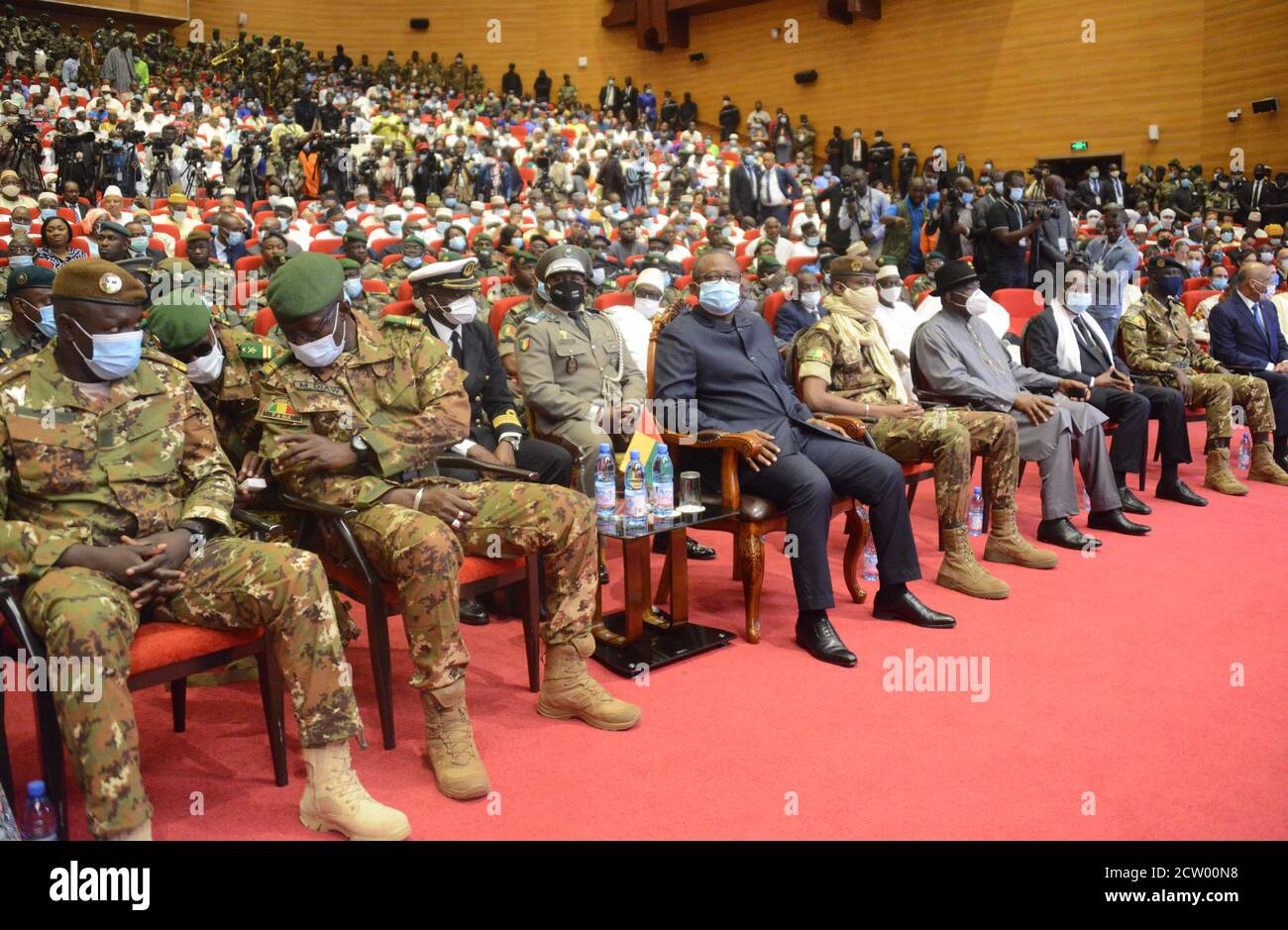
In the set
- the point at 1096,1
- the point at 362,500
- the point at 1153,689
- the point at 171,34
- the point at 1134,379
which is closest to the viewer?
the point at 362,500

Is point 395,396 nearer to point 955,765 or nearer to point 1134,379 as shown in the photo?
point 955,765

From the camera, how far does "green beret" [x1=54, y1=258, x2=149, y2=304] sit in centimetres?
215

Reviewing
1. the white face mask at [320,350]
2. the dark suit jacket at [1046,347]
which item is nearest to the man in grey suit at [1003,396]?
the dark suit jacket at [1046,347]

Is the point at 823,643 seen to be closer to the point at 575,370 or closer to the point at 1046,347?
the point at 575,370

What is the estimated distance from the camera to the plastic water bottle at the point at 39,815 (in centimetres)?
Result: 200

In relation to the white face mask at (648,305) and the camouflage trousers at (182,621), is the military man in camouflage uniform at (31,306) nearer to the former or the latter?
the camouflage trousers at (182,621)

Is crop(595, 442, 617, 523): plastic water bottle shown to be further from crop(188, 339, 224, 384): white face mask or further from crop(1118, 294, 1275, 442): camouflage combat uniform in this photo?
crop(1118, 294, 1275, 442): camouflage combat uniform

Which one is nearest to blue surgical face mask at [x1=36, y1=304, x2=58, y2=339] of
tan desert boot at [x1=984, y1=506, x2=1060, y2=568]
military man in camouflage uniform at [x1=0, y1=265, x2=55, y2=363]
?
military man in camouflage uniform at [x1=0, y1=265, x2=55, y2=363]

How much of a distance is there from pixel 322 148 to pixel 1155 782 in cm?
1310

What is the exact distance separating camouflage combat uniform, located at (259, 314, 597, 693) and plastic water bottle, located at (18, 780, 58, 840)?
81 centimetres

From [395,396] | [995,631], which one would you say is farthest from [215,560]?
[995,631]

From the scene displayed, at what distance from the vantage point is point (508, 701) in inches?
111

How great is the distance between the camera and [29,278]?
3.31m

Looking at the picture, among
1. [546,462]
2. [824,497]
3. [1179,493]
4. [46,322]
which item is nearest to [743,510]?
[824,497]
